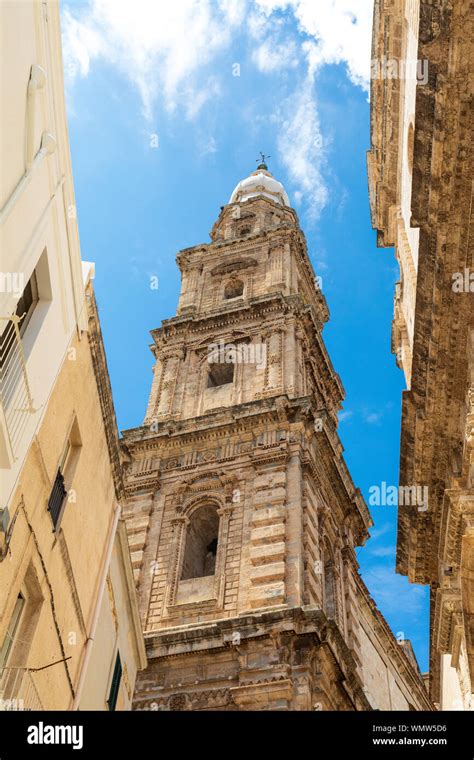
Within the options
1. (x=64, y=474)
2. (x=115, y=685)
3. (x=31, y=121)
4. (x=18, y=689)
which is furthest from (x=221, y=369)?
(x=18, y=689)

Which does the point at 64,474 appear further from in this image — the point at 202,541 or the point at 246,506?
the point at 202,541

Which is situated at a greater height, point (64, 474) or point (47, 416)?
point (47, 416)

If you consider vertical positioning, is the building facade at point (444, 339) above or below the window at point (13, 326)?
above

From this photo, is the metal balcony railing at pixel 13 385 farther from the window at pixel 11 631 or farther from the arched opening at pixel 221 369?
the arched opening at pixel 221 369

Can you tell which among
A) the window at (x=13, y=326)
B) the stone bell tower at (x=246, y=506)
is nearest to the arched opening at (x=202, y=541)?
the stone bell tower at (x=246, y=506)

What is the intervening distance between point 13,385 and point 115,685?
7247mm

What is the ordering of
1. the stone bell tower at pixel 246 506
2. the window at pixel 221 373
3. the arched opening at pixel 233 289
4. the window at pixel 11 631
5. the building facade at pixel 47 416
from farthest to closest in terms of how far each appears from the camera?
the arched opening at pixel 233 289, the window at pixel 221 373, the stone bell tower at pixel 246 506, the window at pixel 11 631, the building facade at pixel 47 416

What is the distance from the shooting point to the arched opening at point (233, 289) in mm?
38194

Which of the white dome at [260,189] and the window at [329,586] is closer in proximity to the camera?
the window at [329,586]

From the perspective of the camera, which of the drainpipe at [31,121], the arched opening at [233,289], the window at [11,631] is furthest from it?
the arched opening at [233,289]

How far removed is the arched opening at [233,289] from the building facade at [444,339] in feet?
70.5

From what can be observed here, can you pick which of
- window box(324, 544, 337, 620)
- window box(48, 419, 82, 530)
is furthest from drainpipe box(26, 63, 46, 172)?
window box(324, 544, 337, 620)

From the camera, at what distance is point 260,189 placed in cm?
5003
